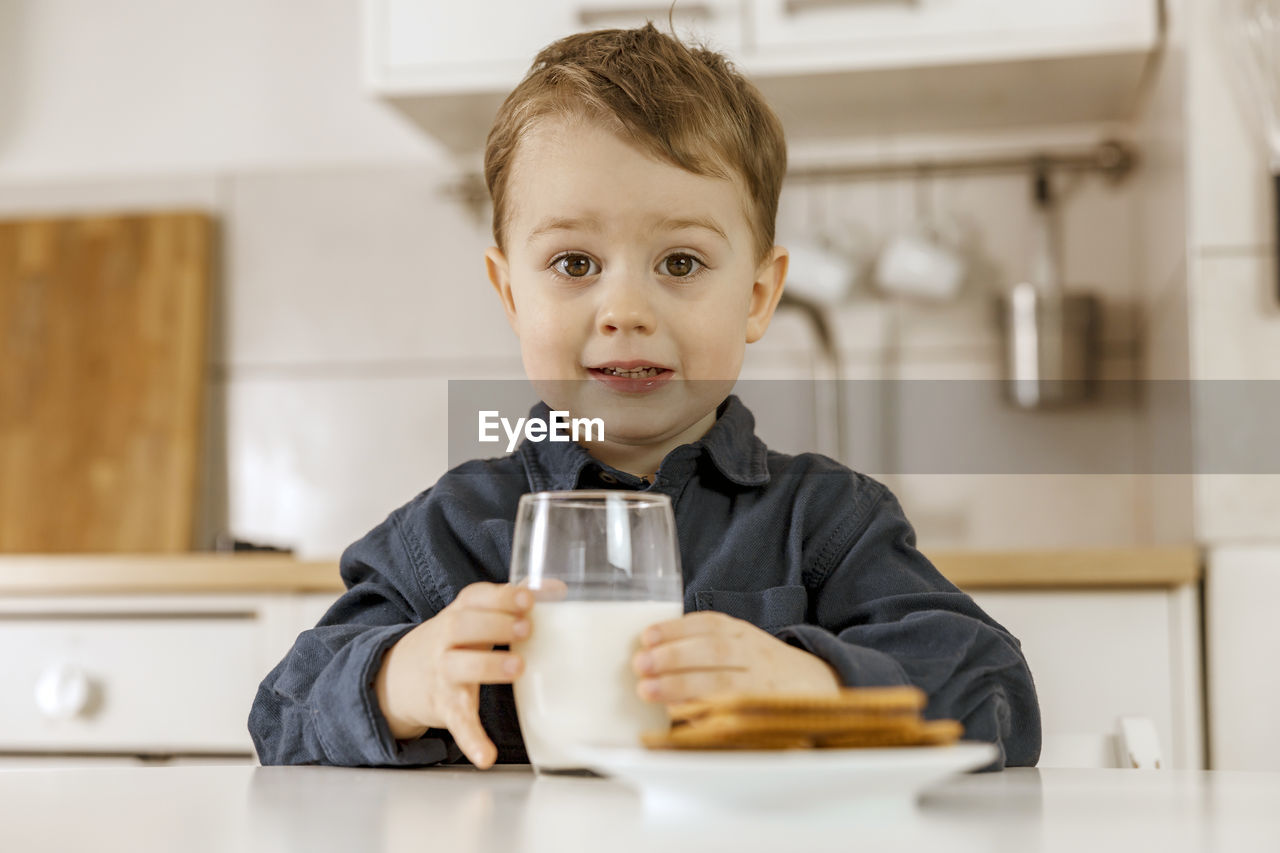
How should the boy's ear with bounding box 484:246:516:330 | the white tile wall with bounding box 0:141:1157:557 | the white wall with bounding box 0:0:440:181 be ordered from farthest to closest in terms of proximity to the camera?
the white wall with bounding box 0:0:440:181 → the white tile wall with bounding box 0:141:1157:557 → the boy's ear with bounding box 484:246:516:330

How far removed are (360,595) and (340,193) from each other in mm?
1475

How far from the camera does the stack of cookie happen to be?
44cm

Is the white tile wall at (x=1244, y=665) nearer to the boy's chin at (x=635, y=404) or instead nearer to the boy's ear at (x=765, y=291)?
the boy's ear at (x=765, y=291)

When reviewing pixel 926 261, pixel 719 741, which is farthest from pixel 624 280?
pixel 926 261

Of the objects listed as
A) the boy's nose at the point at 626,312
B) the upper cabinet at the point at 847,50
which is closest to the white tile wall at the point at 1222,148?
the upper cabinet at the point at 847,50

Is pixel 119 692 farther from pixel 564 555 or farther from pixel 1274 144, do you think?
pixel 1274 144

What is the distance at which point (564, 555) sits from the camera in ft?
1.83

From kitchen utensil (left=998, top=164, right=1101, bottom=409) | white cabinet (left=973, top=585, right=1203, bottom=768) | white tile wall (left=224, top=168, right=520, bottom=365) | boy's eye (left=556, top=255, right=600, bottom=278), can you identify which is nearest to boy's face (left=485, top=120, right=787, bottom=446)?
boy's eye (left=556, top=255, right=600, bottom=278)

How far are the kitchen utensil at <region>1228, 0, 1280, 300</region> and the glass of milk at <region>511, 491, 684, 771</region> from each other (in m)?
1.15

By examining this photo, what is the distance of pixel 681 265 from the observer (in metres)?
0.90

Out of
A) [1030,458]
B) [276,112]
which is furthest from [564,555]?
[276,112]

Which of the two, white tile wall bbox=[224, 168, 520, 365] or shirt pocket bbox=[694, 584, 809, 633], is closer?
shirt pocket bbox=[694, 584, 809, 633]

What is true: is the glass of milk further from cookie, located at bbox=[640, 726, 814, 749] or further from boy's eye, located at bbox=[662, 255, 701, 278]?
boy's eye, located at bbox=[662, 255, 701, 278]

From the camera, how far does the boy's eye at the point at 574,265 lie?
90cm
